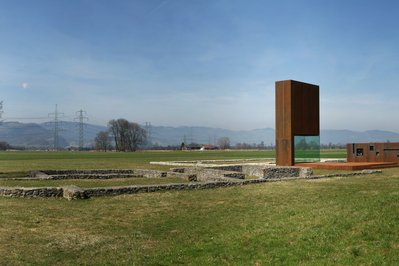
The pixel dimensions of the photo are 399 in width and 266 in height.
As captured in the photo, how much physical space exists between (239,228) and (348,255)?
3647mm

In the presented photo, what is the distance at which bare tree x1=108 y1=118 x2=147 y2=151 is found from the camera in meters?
142

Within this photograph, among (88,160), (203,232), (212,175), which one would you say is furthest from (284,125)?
(88,160)

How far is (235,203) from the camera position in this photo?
1465 cm

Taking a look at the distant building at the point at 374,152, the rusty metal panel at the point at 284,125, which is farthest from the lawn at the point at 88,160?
the distant building at the point at 374,152

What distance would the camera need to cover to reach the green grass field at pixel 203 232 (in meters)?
7.87

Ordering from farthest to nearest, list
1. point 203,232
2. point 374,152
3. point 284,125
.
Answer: point 374,152, point 284,125, point 203,232

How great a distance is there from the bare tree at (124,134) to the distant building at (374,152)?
110215 mm

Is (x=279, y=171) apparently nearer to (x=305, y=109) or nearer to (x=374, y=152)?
(x=305, y=109)

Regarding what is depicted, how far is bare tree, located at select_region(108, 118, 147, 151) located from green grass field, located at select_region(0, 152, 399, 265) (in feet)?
422

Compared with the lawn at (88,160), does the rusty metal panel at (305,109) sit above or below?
above

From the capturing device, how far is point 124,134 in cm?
14288

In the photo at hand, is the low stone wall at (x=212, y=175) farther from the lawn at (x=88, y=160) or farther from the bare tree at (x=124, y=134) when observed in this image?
the bare tree at (x=124, y=134)

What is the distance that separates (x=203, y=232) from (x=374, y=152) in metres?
30.8

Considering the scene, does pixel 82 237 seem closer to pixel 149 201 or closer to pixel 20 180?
pixel 149 201
